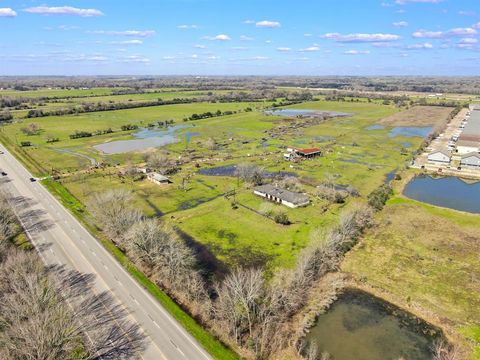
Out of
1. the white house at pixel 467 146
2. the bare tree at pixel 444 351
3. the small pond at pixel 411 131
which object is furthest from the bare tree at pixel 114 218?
the small pond at pixel 411 131

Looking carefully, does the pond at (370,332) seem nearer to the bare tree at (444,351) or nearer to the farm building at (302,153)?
the bare tree at (444,351)

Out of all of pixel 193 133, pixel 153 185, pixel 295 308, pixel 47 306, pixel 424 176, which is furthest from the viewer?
pixel 193 133

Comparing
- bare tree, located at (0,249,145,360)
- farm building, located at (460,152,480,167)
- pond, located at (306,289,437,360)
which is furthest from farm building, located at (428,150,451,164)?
bare tree, located at (0,249,145,360)

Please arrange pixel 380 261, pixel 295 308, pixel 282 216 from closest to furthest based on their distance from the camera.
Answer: pixel 295 308
pixel 380 261
pixel 282 216

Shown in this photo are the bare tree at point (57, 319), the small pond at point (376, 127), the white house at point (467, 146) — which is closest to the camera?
the bare tree at point (57, 319)

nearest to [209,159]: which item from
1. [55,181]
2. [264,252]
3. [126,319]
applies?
[55,181]

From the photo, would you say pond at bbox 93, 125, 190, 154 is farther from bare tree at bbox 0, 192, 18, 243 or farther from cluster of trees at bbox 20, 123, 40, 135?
bare tree at bbox 0, 192, 18, 243

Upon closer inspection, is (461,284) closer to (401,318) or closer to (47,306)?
(401,318)
